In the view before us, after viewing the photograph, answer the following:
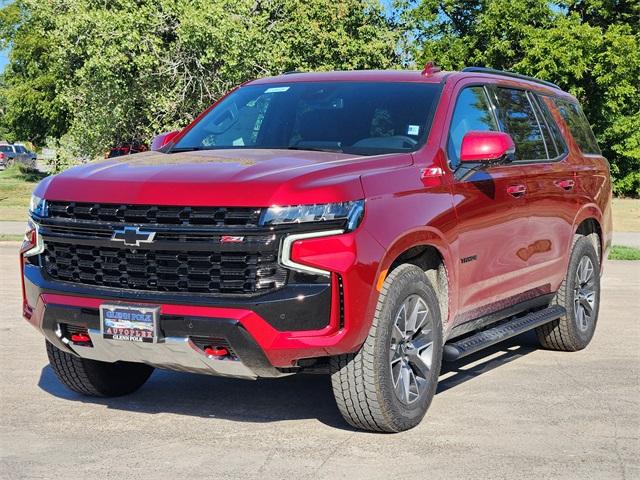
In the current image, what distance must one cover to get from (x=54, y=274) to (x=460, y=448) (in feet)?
7.79

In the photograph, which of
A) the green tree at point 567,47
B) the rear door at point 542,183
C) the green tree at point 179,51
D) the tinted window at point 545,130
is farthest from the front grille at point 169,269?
the green tree at point 567,47

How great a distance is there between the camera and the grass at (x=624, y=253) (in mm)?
15938

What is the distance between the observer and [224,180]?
5258 millimetres

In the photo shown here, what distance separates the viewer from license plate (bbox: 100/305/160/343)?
5254mm

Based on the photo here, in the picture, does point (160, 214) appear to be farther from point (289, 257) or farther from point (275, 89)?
point (275, 89)

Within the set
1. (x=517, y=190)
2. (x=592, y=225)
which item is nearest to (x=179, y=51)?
(x=592, y=225)

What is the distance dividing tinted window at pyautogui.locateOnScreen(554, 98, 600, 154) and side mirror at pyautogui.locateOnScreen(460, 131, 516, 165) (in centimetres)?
238

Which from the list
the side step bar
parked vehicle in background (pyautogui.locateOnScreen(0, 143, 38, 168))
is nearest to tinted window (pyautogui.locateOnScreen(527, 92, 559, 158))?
the side step bar

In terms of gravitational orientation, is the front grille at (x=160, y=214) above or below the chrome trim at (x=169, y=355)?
above

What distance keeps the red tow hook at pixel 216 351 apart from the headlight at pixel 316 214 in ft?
2.27

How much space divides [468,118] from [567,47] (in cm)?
3242

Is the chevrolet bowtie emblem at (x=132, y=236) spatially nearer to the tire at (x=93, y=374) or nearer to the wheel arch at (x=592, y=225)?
the tire at (x=93, y=374)

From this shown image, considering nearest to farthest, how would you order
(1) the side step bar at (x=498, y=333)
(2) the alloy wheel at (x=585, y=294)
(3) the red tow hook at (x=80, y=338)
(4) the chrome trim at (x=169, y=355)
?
(4) the chrome trim at (x=169, y=355), (3) the red tow hook at (x=80, y=338), (1) the side step bar at (x=498, y=333), (2) the alloy wheel at (x=585, y=294)

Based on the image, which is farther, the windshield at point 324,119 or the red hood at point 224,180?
the windshield at point 324,119
